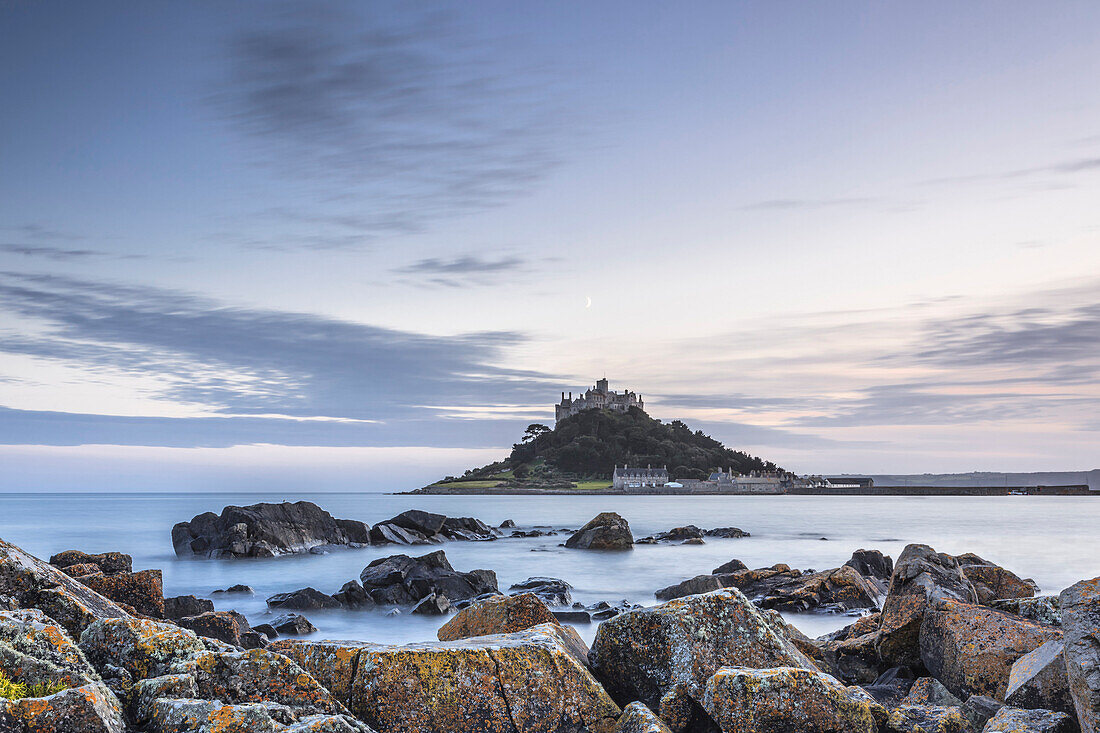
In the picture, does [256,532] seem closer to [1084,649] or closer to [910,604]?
[910,604]

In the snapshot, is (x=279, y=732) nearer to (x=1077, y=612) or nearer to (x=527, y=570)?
(x=1077, y=612)

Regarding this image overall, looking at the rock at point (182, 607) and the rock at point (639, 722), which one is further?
the rock at point (182, 607)

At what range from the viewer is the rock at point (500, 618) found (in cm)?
928

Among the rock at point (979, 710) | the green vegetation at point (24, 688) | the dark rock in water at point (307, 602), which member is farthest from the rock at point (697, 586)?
the green vegetation at point (24, 688)

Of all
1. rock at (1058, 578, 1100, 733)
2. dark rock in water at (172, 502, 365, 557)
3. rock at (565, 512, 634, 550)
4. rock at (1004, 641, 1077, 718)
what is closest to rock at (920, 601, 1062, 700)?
rock at (1004, 641, 1077, 718)

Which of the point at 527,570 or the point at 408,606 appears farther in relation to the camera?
the point at 527,570

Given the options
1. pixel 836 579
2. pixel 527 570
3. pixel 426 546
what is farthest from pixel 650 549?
pixel 836 579

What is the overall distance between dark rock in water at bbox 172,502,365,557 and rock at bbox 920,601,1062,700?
38.1 m

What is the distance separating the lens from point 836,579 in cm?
2341

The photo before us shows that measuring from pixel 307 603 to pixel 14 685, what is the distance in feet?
68.6

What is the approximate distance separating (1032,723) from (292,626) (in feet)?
56.9

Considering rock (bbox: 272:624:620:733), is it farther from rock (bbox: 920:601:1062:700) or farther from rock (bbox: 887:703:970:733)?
rock (bbox: 920:601:1062:700)

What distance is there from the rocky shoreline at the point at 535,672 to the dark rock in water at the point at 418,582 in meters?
14.8

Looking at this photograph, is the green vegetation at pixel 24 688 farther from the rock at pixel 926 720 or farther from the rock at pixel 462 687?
the rock at pixel 926 720
